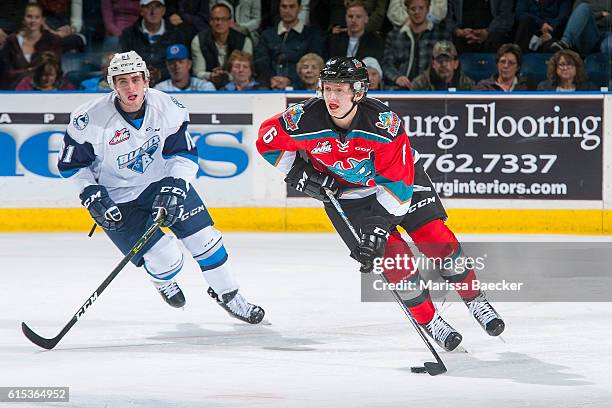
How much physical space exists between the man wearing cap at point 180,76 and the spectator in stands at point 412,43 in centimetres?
128

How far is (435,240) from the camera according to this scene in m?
4.62

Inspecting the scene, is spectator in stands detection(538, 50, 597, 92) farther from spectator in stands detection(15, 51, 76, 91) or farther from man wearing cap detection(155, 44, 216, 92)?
spectator in stands detection(15, 51, 76, 91)

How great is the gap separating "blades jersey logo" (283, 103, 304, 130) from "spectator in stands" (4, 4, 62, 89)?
4439mm

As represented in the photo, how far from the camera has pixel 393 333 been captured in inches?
190

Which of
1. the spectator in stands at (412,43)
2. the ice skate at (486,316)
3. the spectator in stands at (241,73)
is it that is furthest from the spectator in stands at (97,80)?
the ice skate at (486,316)

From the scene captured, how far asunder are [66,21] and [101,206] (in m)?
4.37

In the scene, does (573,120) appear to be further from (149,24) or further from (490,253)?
(149,24)

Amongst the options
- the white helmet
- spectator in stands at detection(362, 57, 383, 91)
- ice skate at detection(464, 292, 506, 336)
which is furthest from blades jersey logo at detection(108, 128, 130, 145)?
spectator in stands at detection(362, 57, 383, 91)

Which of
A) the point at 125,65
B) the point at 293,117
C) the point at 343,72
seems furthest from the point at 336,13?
the point at 343,72

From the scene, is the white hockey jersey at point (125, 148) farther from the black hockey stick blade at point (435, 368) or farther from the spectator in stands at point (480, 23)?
the spectator in stands at point (480, 23)

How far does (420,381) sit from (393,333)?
3.01 ft

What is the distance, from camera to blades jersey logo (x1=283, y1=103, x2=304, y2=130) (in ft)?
14.8

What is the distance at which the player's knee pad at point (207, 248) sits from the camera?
496 centimetres

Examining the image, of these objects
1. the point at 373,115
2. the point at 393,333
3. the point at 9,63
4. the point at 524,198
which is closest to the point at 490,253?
the point at 524,198
